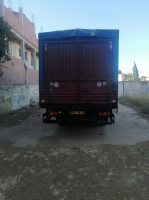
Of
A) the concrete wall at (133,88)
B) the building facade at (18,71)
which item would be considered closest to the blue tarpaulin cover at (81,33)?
the building facade at (18,71)

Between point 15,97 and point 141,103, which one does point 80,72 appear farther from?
point 141,103

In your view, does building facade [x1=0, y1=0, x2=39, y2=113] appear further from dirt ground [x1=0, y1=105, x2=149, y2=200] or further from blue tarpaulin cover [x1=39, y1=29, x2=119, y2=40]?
A: blue tarpaulin cover [x1=39, y1=29, x2=119, y2=40]

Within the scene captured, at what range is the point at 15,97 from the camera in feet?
37.1

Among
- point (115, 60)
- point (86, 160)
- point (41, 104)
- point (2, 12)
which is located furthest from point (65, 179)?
point (2, 12)

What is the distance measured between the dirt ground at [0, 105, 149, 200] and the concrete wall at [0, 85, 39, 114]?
13.1 feet

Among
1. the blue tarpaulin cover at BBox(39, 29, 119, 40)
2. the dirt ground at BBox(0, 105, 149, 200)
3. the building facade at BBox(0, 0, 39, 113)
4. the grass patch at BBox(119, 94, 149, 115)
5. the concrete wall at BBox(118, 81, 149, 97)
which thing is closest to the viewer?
the dirt ground at BBox(0, 105, 149, 200)

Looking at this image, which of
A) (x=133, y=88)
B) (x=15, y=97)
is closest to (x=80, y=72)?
(x=15, y=97)

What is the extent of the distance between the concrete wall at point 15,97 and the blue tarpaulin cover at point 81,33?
5.24 m

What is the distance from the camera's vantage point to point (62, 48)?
5441 millimetres

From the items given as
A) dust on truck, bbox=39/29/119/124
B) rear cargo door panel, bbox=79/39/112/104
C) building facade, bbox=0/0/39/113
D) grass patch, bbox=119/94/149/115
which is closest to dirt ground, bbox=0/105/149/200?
dust on truck, bbox=39/29/119/124

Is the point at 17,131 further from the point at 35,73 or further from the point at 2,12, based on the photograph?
the point at 35,73

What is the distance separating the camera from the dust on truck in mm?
5301

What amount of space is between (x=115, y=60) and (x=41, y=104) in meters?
2.70

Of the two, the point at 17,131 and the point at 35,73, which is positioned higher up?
the point at 35,73
